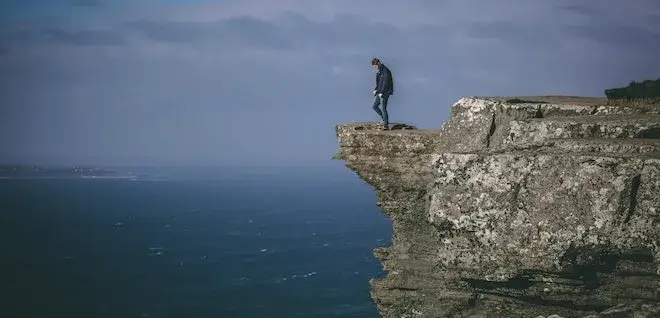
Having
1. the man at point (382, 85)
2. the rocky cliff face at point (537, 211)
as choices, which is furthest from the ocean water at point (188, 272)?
the rocky cliff face at point (537, 211)

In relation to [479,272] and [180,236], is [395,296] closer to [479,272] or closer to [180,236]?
[479,272]

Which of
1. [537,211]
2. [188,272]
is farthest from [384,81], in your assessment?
[188,272]

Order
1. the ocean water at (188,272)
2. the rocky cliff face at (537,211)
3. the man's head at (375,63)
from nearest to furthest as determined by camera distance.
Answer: the rocky cliff face at (537,211) < the man's head at (375,63) < the ocean water at (188,272)

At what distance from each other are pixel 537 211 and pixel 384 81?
898cm

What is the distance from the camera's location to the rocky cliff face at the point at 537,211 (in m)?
14.5

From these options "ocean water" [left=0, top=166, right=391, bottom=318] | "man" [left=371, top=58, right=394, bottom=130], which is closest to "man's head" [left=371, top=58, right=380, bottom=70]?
"man" [left=371, top=58, right=394, bottom=130]

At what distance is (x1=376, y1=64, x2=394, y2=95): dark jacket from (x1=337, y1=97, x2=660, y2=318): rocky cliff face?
3.50m

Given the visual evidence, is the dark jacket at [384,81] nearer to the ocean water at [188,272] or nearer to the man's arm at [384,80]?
the man's arm at [384,80]

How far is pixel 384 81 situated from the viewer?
22.8 metres

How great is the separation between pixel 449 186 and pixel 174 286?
327 feet

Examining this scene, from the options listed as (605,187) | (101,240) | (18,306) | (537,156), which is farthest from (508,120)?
(101,240)

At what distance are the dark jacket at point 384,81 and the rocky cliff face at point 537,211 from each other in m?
3.50

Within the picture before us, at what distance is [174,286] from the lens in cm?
10938

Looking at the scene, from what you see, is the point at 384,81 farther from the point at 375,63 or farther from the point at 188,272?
the point at 188,272
